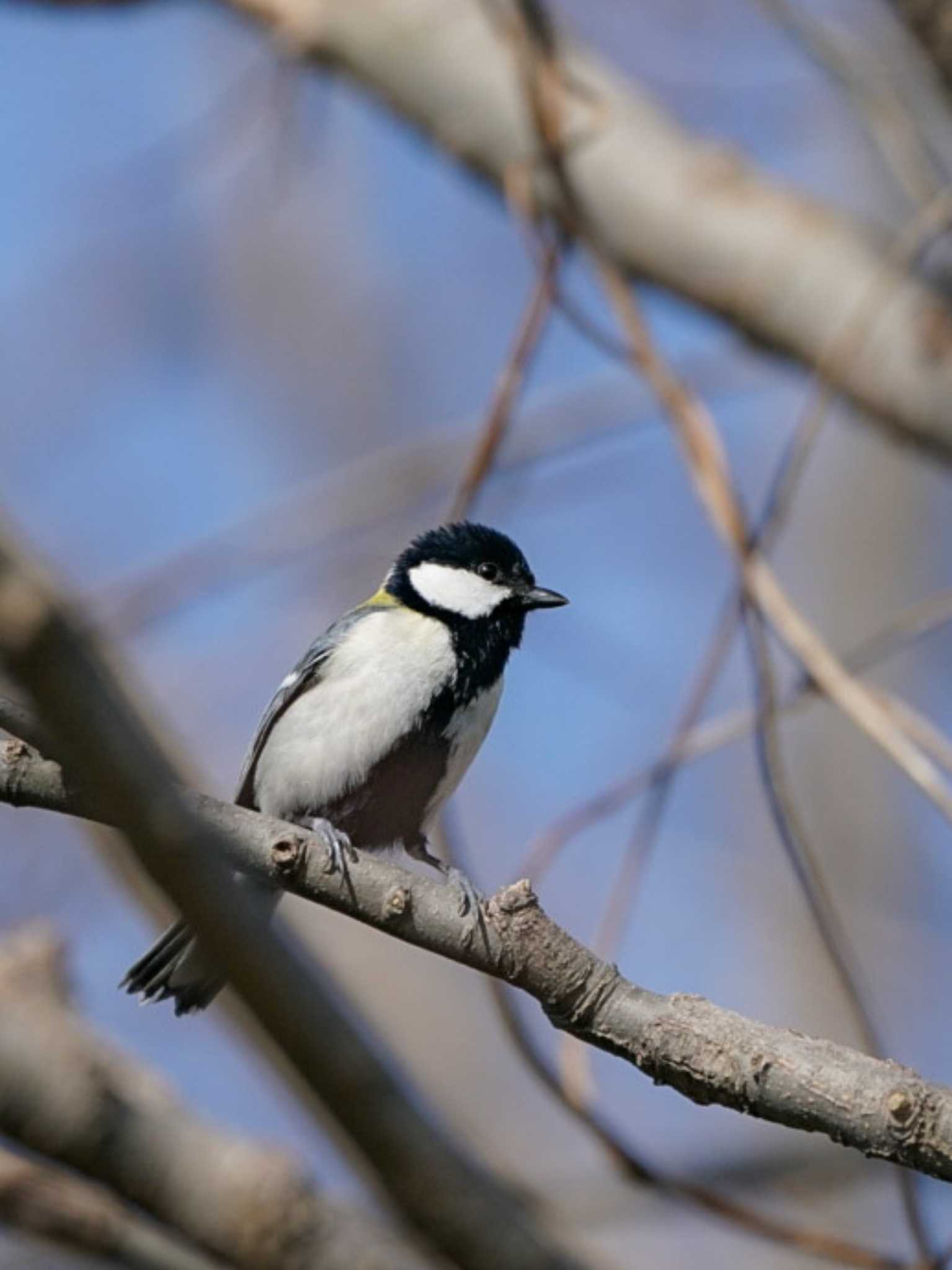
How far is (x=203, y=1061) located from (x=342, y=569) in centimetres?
186

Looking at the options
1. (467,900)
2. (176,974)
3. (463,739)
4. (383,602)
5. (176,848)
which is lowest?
(176,848)

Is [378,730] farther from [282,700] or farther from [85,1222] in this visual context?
[85,1222]

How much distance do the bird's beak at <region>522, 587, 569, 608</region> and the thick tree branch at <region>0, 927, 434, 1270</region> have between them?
1.46 meters

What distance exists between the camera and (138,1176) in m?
2.01

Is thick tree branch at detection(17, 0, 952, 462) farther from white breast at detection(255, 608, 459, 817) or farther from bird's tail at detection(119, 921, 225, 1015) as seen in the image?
bird's tail at detection(119, 921, 225, 1015)

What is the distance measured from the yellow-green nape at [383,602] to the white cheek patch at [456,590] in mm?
54

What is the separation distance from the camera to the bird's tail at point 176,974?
286cm

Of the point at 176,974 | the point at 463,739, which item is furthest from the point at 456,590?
the point at 176,974

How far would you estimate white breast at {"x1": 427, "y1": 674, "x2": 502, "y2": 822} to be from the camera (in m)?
3.07

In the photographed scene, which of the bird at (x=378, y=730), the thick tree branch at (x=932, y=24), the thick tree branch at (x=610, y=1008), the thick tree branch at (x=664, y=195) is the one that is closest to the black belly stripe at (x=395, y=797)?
the bird at (x=378, y=730)

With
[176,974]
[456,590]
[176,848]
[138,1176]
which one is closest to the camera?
[176,848]

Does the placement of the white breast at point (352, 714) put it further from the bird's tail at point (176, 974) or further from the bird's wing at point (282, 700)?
the bird's tail at point (176, 974)

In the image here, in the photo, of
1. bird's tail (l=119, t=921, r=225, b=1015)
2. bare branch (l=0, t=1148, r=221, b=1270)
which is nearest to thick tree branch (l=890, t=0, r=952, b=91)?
bird's tail (l=119, t=921, r=225, b=1015)

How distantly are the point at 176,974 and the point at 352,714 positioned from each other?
57 centimetres
